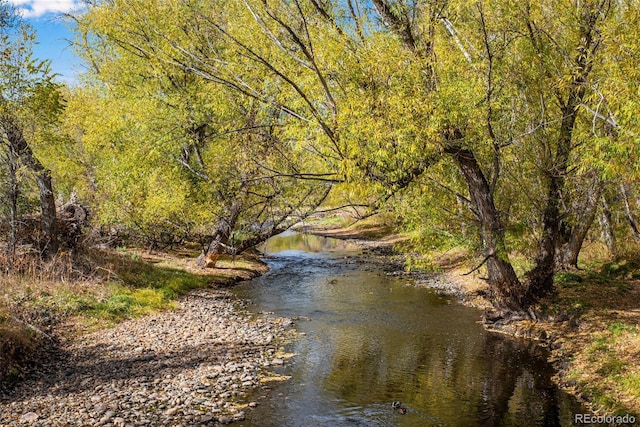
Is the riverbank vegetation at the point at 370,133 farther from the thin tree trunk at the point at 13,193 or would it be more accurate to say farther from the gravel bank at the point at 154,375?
the gravel bank at the point at 154,375

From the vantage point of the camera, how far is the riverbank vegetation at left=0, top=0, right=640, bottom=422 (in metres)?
11.1

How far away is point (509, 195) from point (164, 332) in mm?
11221

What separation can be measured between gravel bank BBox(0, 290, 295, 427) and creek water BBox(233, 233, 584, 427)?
85cm

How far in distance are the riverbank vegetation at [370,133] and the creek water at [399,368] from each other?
1.99 meters

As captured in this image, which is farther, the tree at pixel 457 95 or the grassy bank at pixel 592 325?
the grassy bank at pixel 592 325

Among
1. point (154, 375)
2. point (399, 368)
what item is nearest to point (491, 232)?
point (399, 368)

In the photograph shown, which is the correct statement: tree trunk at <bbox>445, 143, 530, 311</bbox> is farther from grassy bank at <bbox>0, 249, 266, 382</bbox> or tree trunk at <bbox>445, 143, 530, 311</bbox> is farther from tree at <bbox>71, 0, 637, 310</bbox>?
grassy bank at <bbox>0, 249, 266, 382</bbox>

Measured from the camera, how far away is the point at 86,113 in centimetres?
2920

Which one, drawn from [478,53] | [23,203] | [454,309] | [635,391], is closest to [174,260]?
[23,203]

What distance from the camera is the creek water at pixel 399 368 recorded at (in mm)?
10555

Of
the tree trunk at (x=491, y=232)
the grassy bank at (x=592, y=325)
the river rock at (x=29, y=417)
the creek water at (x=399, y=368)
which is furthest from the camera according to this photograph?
the tree trunk at (x=491, y=232)

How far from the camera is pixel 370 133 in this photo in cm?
1058

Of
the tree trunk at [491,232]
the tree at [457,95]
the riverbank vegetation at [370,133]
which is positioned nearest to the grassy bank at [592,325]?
the riverbank vegetation at [370,133]

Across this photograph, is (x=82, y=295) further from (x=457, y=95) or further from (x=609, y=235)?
(x=609, y=235)
